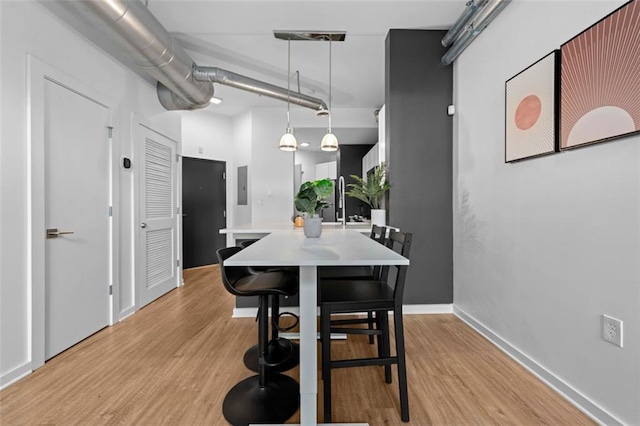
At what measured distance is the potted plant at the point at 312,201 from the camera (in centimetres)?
194

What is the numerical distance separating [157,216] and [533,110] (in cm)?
385

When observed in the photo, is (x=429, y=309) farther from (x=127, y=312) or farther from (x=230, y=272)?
(x=127, y=312)

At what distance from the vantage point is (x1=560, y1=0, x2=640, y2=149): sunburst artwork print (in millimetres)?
1372

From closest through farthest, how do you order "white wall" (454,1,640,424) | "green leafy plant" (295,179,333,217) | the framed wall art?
"white wall" (454,1,640,424)
the framed wall art
"green leafy plant" (295,179,333,217)

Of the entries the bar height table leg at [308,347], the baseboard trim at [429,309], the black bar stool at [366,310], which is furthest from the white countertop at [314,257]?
A: the baseboard trim at [429,309]

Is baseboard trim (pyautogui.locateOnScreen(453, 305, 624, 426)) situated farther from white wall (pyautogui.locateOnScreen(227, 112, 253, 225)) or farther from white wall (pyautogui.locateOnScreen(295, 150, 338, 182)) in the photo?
white wall (pyautogui.locateOnScreen(295, 150, 338, 182))

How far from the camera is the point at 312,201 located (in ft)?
6.52

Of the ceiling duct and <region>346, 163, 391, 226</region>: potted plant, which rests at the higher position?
the ceiling duct

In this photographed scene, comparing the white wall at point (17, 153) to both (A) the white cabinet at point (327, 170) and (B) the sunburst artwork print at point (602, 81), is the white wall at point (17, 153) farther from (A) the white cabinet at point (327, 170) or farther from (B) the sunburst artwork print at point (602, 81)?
(A) the white cabinet at point (327, 170)

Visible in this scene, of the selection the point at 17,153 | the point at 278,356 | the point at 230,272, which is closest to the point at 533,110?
the point at 230,272

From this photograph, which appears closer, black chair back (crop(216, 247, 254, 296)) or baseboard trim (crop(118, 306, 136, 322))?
black chair back (crop(216, 247, 254, 296))

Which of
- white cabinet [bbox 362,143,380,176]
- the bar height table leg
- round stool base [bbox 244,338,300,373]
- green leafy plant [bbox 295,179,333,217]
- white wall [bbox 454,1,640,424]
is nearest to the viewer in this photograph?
the bar height table leg

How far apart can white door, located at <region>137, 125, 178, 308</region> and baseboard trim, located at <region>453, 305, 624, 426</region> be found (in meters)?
3.45

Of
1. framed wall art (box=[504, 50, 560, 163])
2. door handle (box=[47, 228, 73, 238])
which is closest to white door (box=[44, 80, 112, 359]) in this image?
door handle (box=[47, 228, 73, 238])
